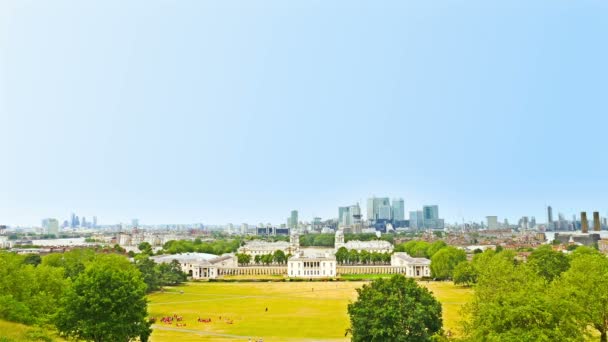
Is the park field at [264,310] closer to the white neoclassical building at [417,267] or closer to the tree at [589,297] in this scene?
the tree at [589,297]

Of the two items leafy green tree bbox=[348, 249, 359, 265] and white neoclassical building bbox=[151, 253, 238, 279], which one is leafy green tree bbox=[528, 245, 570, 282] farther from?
white neoclassical building bbox=[151, 253, 238, 279]

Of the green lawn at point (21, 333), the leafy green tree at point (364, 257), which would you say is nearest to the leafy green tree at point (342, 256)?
the leafy green tree at point (364, 257)

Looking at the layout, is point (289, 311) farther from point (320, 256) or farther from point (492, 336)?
point (320, 256)

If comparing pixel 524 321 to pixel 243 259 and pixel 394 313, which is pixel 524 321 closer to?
pixel 394 313

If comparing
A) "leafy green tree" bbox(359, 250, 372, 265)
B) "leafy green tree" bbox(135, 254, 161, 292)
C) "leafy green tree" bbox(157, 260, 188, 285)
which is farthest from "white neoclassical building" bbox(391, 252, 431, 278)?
"leafy green tree" bbox(135, 254, 161, 292)

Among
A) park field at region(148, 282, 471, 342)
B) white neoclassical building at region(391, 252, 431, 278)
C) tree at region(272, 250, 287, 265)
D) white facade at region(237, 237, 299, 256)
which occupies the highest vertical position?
white facade at region(237, 237, 299, 256)
